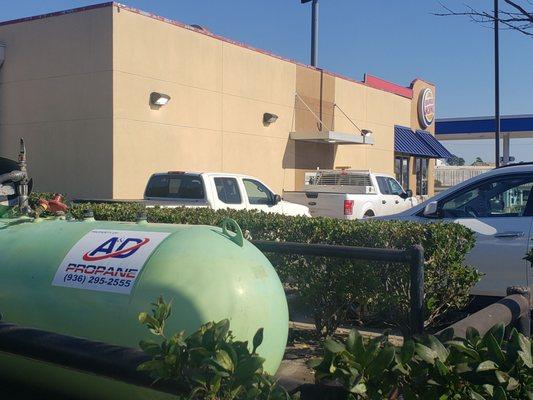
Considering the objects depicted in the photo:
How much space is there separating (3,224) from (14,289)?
88 centimetres

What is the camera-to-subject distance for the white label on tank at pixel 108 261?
336 centimetres

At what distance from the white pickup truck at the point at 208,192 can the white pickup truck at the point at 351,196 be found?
3.49 m

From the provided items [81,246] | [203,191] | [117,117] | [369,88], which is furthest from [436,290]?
[369,88]

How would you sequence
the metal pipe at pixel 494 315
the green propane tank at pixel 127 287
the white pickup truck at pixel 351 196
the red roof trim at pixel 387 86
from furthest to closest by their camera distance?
the red roof trim at pixel 387 86, the white pickup truck at pixel 351 196, the green propane tank at pixel 127 287, the metal pipe at pixel 494 315

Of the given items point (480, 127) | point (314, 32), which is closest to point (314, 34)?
point (314, 32)

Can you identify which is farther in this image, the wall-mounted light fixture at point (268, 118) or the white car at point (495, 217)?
the wall-mounted light fixture at point (268, 118)

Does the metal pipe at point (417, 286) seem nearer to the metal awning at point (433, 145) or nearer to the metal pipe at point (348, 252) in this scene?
the metal pipe at point (348, 252)

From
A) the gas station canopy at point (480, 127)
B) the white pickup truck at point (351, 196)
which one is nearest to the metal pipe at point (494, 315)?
the white pickup truck at point (351, 196)

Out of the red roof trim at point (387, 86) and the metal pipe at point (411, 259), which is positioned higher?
the red roof trim at point (387, 86)

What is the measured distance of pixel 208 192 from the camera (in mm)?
12266

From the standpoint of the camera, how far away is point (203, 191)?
12.4 m

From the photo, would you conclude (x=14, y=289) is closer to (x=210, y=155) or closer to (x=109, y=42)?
(x=109, y=42)

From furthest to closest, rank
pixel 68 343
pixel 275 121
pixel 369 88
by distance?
pixel 369 88, pixel 275 121, pixel 68 343

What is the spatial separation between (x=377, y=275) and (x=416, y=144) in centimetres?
2788
